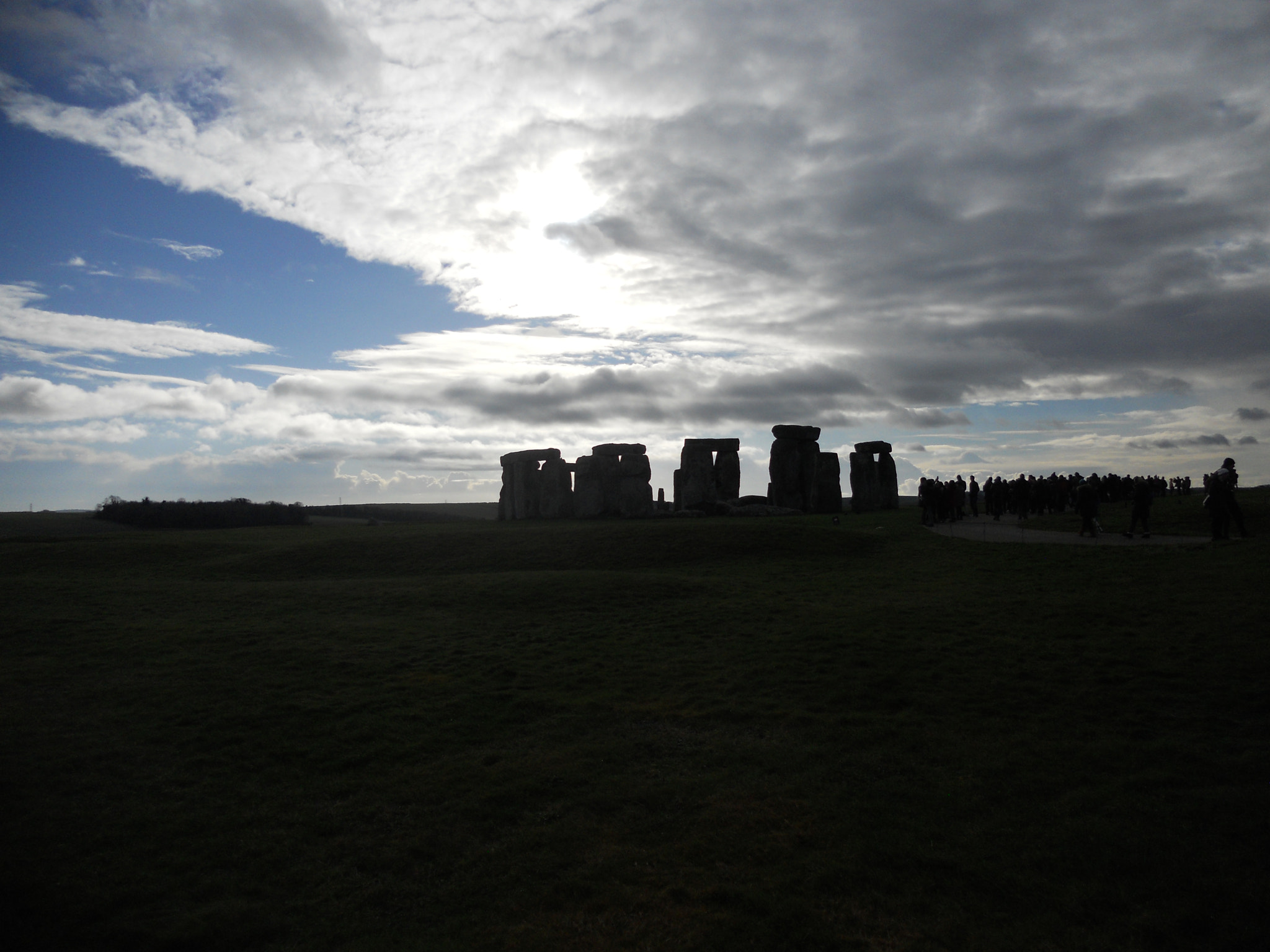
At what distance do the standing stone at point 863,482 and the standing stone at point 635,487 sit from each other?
9848mm

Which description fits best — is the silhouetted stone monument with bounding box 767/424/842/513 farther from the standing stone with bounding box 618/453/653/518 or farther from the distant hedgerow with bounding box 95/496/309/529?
the distant hedgerow with bounding box 95/496/309/529

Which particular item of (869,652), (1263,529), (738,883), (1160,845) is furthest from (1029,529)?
(738,883)

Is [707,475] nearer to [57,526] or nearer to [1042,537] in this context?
[1042,537]

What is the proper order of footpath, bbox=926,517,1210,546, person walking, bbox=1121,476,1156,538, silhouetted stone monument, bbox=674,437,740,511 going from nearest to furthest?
1. footpath, bbox=926,517,1210,546
2. person walking, bbox=1121,476,1156,538
3. silhouetted stone monument, bbox=674,437,740,511

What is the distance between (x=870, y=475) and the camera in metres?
39.8

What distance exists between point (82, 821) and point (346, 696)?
A: 3.87 meters

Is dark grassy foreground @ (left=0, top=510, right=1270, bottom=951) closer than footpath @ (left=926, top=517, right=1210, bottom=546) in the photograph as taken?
Yes

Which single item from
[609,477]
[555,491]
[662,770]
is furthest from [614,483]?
[662,770]

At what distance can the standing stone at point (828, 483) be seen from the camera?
40219 mm

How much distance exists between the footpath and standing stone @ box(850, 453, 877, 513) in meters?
10.3

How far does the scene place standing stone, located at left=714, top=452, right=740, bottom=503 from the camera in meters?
41.5

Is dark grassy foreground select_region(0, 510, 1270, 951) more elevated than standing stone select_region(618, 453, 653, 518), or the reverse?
standing stone select_region(618, 453, 653, 518)

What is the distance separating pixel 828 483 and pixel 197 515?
43.1 meters

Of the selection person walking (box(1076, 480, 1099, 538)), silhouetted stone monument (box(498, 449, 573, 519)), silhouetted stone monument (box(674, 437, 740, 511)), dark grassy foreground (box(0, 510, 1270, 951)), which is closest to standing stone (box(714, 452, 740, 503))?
silhouetted stone monument (box(674, 437, 740, 511))
